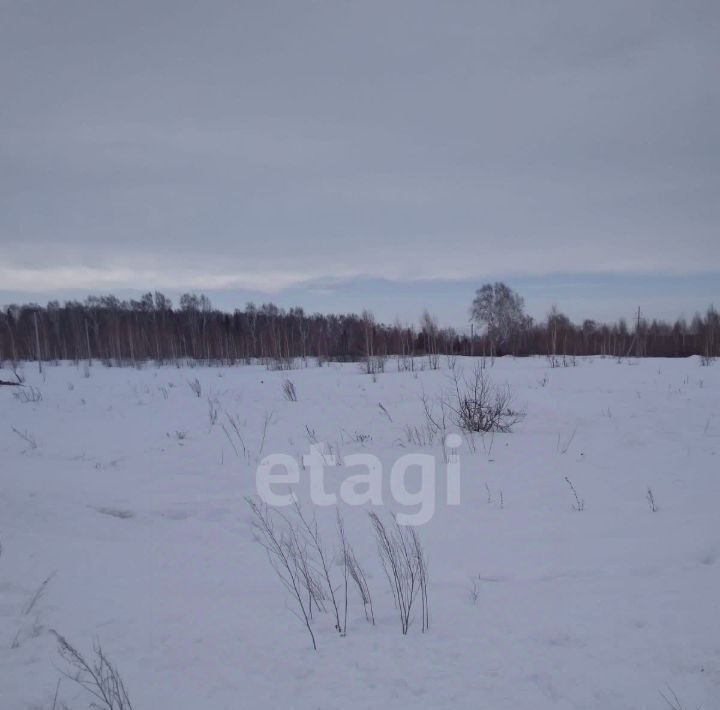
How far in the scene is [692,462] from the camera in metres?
5.57

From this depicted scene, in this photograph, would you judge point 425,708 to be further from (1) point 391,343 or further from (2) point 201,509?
(1) point 391,343

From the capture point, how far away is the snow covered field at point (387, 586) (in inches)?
83.7

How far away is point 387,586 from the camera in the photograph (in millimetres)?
3123

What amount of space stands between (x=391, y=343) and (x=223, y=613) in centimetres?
3169

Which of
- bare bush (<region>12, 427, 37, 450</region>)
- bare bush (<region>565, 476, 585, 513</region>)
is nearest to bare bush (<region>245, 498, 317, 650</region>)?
bare bush (<region>565, 476, 585, 513</region>)

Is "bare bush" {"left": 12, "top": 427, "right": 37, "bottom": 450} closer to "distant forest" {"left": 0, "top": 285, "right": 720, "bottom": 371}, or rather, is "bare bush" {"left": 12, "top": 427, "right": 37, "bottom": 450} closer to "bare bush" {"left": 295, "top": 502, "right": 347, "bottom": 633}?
"bare bush" {"left": 295, "top": 502, "right": 347, "bottom": 633}

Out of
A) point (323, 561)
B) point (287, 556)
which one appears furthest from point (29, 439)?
point (323, 561)

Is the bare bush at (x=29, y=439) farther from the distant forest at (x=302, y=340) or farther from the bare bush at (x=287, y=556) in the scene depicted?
the distant forest at (x=302, y=340)

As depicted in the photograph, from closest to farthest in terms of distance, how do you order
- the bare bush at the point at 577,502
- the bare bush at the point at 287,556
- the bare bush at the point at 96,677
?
the bare bush at the point at 96,677 → the bare bush at the point at 287,556 → the bare bush at the point at 577,502

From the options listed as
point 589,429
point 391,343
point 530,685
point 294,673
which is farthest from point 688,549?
point 391,343

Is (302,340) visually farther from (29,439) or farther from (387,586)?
(387,586)

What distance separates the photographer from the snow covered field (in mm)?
2125

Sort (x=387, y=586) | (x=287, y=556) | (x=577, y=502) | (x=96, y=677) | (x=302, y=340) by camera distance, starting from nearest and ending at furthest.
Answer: (x=96, y=677) < (x=387, y=586) < (x=287, y=556) < (x=577, y=502) < (x=302, y=340)

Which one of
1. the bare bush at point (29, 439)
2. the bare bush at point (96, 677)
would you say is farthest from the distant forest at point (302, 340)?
the bare bush at point (96, 677)
